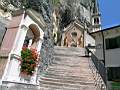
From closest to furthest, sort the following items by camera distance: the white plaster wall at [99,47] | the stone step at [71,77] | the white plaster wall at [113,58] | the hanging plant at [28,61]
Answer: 1. the hanging plant at [28,61]
2. the stone step at [71,77]
3. the white plaster wall at [113,58]
4. the white plaster wall at [99,47]

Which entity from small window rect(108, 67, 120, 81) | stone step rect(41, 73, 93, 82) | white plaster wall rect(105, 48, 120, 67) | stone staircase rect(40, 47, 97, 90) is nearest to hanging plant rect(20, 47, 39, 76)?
stone staircase rect(40, 47, 97, 90)

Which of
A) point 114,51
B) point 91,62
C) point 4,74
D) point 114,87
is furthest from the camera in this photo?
point 114,51

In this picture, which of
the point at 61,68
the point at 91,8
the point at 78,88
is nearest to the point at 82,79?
the point at 78,88

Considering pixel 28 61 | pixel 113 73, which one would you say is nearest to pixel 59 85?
pixel 28 61

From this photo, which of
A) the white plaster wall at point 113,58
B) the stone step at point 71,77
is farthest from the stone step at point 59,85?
the white plaster wall at point 113,58

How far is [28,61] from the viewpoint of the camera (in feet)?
30.3

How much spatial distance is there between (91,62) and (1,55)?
10.3 m

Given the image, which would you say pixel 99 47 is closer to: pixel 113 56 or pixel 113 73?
pixel 113 56

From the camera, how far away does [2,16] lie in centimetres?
893

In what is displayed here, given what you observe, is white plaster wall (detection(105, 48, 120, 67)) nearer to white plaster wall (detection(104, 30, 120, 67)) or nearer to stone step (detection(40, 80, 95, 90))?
white plaster wall (detection(104, 30, 120, 67))

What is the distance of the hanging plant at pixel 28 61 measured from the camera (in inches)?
358

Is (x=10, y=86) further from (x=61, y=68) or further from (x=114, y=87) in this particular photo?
(x=114, y=87)

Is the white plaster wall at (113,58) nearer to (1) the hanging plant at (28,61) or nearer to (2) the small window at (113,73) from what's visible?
(2) the small window at (113,73)

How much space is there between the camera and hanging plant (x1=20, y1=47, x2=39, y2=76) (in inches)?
358
